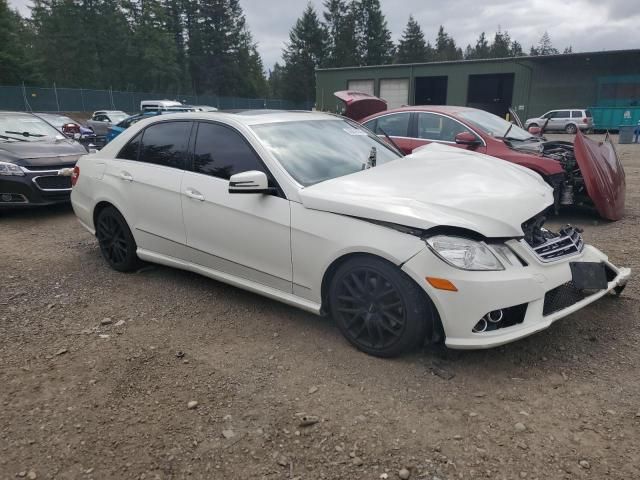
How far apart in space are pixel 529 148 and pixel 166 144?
4.91 m

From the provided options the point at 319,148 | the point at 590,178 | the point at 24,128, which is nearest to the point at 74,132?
the point at 24,128

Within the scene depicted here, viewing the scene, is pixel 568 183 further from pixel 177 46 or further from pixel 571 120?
pixel 177 46

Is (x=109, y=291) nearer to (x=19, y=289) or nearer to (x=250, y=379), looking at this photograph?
(x=19, y=289)

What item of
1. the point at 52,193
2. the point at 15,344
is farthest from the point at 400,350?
the point at 52,193

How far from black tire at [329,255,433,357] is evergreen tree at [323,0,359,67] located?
237 feet

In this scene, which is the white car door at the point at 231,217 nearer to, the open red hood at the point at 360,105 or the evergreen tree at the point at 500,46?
the open red hood at the point at 360,105

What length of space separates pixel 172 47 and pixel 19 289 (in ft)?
204

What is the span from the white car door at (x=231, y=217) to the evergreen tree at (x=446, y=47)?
103 meters

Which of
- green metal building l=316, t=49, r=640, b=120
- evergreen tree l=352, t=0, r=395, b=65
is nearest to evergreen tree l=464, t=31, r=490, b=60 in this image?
evergreen tree l=352, t=0, r=395, b=65

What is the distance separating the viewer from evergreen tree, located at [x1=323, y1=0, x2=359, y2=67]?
2800 inches

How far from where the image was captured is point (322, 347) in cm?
329

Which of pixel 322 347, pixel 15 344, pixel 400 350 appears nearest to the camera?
pixel 400 350

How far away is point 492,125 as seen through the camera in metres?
7.14

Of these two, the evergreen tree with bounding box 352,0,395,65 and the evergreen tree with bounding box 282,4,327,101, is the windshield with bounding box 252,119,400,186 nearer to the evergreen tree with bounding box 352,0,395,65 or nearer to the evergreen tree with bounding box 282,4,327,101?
the evergreen tree with bounding box 282,4,327,101
